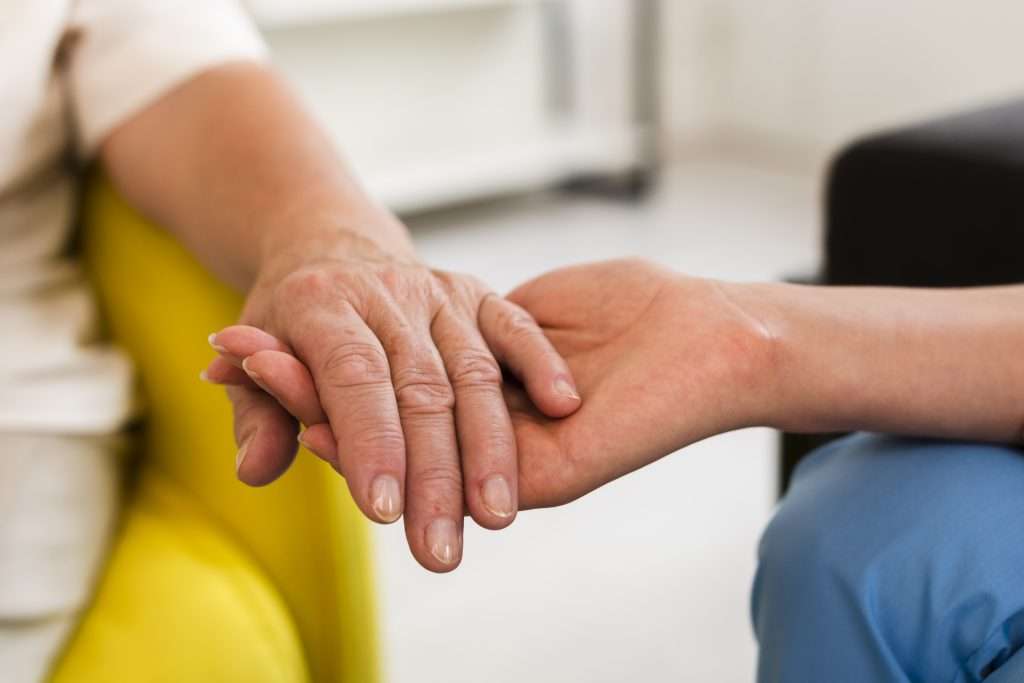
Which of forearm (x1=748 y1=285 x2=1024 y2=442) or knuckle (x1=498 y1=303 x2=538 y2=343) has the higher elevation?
knuckle (x1=498 y1=303 x2=538 y2=343)

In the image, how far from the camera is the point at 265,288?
686 millimetres

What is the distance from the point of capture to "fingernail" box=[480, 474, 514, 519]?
1.81 ft

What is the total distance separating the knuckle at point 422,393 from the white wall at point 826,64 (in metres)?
2.56

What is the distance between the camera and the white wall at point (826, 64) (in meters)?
2.92

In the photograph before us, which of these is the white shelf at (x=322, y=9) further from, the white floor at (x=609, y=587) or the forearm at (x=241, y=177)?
the forearm at (x=241, y=177)

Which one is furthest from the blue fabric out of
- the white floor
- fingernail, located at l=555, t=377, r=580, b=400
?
the white floor

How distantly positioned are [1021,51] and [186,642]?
107 inches

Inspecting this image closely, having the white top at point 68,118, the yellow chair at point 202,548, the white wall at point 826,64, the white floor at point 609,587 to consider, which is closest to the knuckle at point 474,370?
the yellow chair at point 202,548

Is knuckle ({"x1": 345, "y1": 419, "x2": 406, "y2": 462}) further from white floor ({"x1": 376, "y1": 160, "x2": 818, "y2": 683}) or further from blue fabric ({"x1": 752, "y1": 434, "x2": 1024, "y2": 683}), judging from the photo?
white floor ({"x1": 376, "y1": 160, "x2": 818, "y2": 683})

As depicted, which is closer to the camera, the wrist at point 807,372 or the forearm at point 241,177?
the wrist at point 807,372

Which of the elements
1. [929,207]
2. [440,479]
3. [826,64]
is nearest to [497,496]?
[440,479]

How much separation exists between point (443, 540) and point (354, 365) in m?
0.11

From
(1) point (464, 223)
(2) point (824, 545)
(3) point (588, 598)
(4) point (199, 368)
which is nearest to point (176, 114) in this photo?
(4) point (199, 368)


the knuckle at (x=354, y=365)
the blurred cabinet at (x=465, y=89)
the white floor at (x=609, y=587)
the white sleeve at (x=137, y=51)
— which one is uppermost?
the white sleeve at (x=137, y=51)
